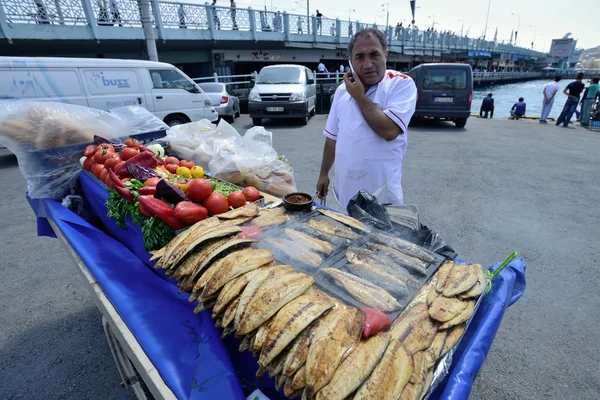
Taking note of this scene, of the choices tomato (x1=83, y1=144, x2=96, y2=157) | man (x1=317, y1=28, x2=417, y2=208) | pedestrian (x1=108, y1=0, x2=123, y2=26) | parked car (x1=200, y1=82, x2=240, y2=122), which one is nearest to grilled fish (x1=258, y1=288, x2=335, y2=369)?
man (x1=317, y1=28, x2=417, y2=208)

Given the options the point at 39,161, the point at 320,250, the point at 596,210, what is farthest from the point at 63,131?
the point at 596,210

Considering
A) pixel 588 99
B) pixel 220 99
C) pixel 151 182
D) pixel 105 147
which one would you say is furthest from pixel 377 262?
pixel 588 99

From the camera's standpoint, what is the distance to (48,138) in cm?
305

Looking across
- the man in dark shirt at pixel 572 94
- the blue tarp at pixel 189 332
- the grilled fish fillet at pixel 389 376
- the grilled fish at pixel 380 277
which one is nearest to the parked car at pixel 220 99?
the blue tarp at pixel 189 332

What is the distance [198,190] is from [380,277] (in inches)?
49.8

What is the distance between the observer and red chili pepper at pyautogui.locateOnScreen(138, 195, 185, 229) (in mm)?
1804

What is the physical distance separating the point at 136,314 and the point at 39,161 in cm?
251

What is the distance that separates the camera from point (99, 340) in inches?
103

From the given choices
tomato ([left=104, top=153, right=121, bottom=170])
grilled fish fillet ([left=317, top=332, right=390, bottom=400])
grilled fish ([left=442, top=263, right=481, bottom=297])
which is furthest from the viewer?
tomato ([left=104, top=153, right=121, bottom=170])

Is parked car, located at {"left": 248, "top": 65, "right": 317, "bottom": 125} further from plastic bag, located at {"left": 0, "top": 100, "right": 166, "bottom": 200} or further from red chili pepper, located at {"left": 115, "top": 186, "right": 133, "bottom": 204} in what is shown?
red chili pepper, located at {"left": 115, "top": 186, "right": 133, "bottom": 204}

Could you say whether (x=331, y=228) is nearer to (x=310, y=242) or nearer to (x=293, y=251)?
(x=310, y=242)

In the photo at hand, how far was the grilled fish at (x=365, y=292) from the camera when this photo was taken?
1172 mm

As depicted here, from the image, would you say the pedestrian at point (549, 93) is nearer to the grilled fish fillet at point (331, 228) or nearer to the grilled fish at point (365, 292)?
the grilled fish fillet at point (331, 228)

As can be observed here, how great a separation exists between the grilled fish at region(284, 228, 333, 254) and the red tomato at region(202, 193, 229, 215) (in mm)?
568
